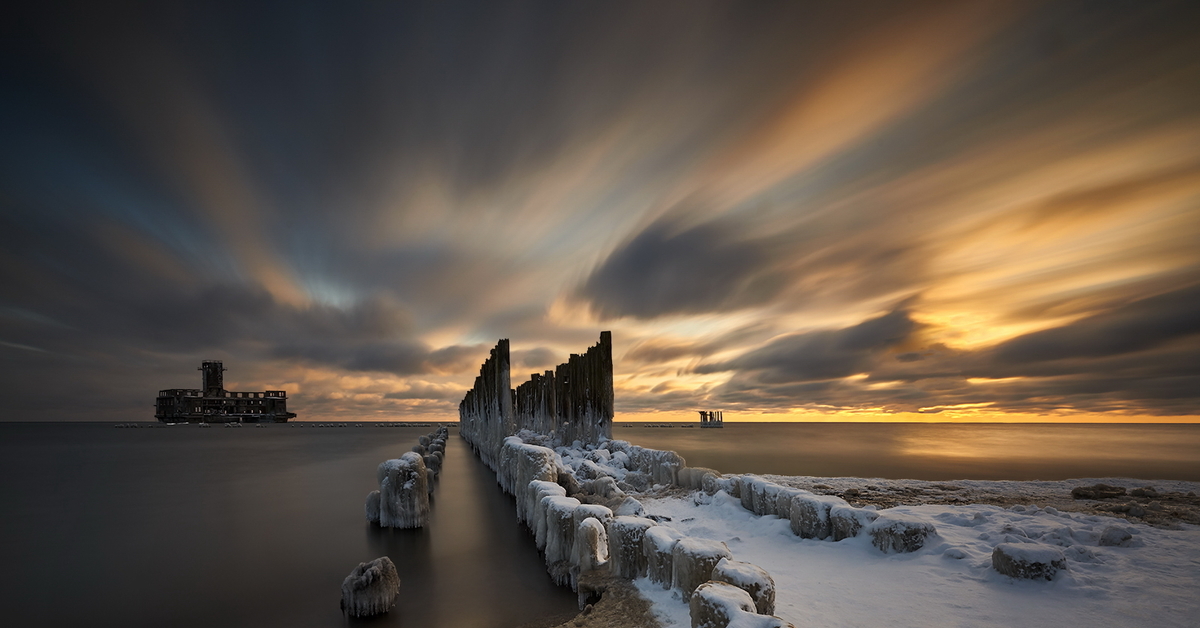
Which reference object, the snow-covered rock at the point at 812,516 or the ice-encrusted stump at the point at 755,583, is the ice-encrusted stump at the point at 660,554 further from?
the snow-covered rock at the point at 812,516

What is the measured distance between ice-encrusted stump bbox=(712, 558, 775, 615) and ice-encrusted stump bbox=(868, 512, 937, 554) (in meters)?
2.28

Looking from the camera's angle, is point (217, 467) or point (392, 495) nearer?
point (392, 495)

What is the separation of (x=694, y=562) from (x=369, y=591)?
3.11 m

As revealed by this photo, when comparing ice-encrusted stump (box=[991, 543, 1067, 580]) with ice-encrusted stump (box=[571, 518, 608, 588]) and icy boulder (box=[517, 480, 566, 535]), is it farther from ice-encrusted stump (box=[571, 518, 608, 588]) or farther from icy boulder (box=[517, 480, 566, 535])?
icy boulder (box=[517, 480, 566, 535])

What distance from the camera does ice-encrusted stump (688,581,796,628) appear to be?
2.54 metres

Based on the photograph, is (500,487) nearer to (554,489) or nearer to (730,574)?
(554,489)

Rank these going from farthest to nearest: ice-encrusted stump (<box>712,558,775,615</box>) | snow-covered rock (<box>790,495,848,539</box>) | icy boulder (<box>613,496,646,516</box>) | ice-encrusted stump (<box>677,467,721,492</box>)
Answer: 1. ice-encrusted stump (<box>677,467,721,492</box>)
2. icy boulder (<box>613,496,646,516</box>)
3. snow-covered rock (<box>790,495,848,539</box>)
4. ice-encrusted stump (<box>712,558,775,615</box>)

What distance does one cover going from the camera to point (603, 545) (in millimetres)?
4625

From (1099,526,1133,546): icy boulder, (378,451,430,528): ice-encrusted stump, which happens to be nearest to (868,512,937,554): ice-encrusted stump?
(1099,526,1133,546): icy boulder

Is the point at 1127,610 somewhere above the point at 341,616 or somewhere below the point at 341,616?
above

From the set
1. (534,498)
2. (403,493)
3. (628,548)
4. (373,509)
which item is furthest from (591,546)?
(373,509)

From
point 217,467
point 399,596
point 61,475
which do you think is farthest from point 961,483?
point 61,475

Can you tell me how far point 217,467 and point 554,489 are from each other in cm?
2045

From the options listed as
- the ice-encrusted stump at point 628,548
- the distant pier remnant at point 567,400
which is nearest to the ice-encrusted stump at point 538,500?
the ice-encrusted stump at point 628,548
